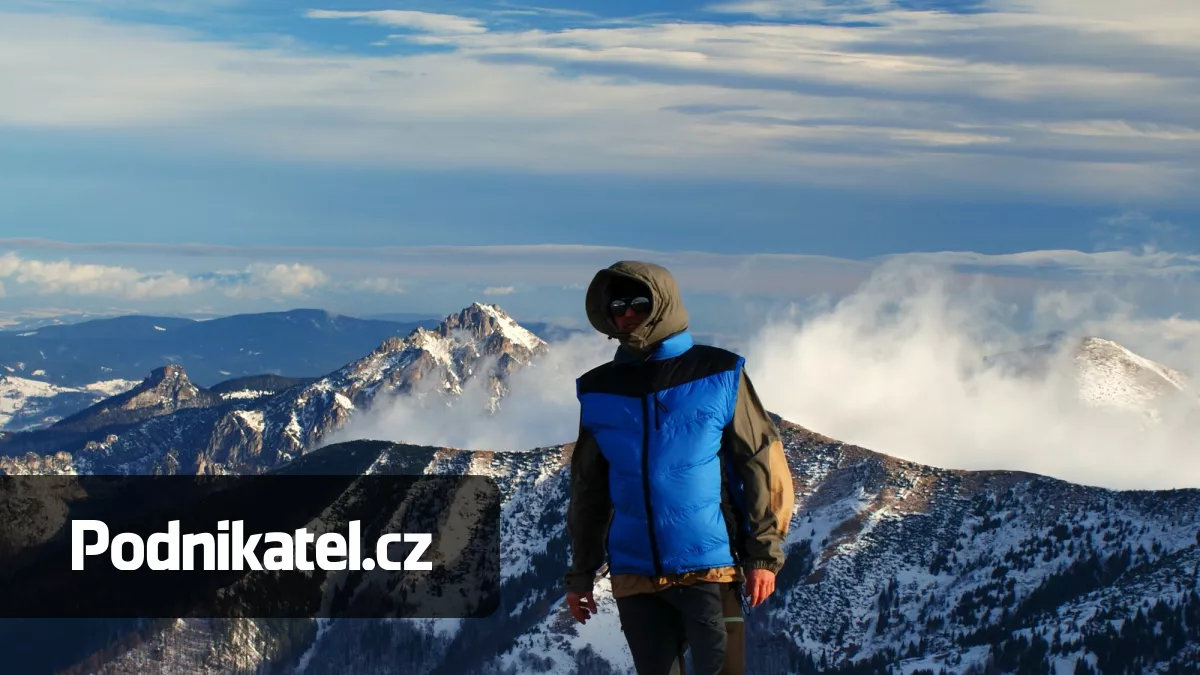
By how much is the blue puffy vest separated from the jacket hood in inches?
14.7

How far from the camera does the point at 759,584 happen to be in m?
23.9

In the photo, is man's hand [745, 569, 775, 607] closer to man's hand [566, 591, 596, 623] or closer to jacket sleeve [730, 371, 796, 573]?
jacket sleeve [730, 371, 796, 573]

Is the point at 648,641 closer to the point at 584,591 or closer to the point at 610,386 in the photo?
the point at 584,591

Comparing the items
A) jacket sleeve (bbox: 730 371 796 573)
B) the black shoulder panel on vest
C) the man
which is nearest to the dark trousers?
the man

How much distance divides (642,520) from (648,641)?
7.12 feet

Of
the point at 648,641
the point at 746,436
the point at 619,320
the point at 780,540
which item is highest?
the point at 619,320

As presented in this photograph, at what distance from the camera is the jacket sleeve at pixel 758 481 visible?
2414cm

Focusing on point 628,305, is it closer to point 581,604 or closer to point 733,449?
point 733,449

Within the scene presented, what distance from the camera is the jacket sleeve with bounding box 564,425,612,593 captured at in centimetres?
2523

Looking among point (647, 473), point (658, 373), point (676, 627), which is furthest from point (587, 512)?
point (658, 373)

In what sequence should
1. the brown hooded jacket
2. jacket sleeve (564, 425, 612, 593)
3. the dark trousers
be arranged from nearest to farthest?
the brown hooded jacket → the dark trousers → jacket sleeve (564, 425, 612, 593)

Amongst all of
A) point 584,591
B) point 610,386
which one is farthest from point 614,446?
point 584,591

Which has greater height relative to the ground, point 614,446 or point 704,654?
point 614,446

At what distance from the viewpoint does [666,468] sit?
79.1 ft
